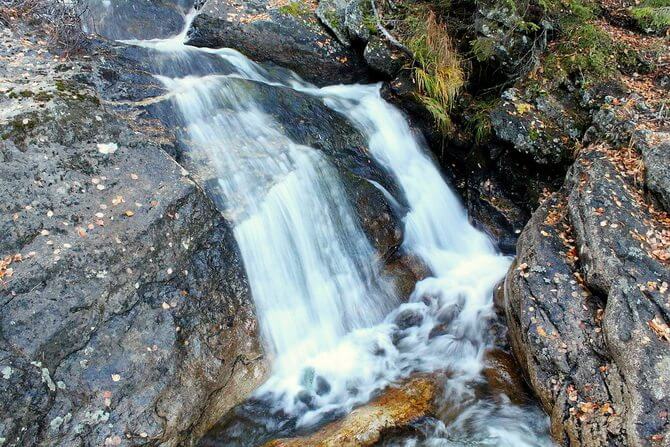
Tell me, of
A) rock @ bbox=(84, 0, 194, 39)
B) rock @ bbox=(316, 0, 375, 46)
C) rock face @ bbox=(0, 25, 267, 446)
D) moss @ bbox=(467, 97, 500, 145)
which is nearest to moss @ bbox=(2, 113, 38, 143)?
rock face @ bbox=(0, 25, 267, 446)

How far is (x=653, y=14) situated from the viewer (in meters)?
7.44

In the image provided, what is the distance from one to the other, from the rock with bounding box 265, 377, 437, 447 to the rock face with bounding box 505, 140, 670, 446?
1.28 metres

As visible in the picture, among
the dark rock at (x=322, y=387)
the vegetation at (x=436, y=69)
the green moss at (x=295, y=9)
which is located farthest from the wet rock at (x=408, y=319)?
the green moss at (x=295, y=9)

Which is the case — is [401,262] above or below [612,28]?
below

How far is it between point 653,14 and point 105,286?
904cm

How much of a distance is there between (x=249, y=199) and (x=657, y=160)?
17.9 feet

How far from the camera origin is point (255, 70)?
8.64 meters

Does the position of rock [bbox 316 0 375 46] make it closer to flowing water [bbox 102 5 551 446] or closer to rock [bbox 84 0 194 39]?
flowing water [bbox 102 5 551 446]

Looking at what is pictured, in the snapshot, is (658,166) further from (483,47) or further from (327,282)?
(327,282)

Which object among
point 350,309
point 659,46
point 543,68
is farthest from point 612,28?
point 350,309

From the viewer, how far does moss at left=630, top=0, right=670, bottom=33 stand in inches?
290

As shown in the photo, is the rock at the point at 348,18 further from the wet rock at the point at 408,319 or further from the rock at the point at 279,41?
the wet rock at the point at 408,319

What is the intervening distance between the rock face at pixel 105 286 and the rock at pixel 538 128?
5.12 meters

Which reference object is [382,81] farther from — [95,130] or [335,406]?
[335,406]
